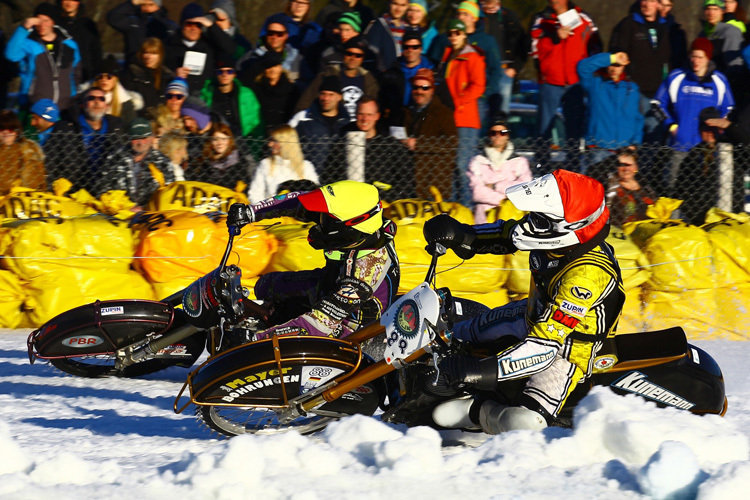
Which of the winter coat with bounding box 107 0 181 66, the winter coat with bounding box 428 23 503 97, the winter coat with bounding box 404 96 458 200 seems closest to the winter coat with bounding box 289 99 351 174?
the winter coat with bounding box 404 96 458 200

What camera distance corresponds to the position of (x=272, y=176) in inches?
320

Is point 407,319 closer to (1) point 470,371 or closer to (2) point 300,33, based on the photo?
(1) point 470,371

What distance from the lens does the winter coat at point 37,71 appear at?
9.24m

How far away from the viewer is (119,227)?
758cm

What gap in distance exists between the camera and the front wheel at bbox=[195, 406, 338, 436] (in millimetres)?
4793

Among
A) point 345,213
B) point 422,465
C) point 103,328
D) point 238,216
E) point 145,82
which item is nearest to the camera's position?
point 422,465

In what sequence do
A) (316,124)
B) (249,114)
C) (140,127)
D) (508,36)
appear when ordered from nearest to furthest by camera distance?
(140,127) < (316,124) < (249,114) < (508,36)

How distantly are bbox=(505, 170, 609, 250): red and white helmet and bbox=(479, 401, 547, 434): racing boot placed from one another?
2.43 feet

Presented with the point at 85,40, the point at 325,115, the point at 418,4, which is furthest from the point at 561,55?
the point at 85,40

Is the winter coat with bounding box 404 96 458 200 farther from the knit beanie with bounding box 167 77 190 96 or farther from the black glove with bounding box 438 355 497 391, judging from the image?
the black glove with bounding box 438 355 497 391

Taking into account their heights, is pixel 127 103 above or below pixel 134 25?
below

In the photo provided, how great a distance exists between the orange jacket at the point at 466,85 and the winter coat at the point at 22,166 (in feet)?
12.0

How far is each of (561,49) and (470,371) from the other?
5.95 metres

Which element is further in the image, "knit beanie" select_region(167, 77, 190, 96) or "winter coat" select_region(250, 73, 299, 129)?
"winter coat" select_region(250, 73, 299, 129)
